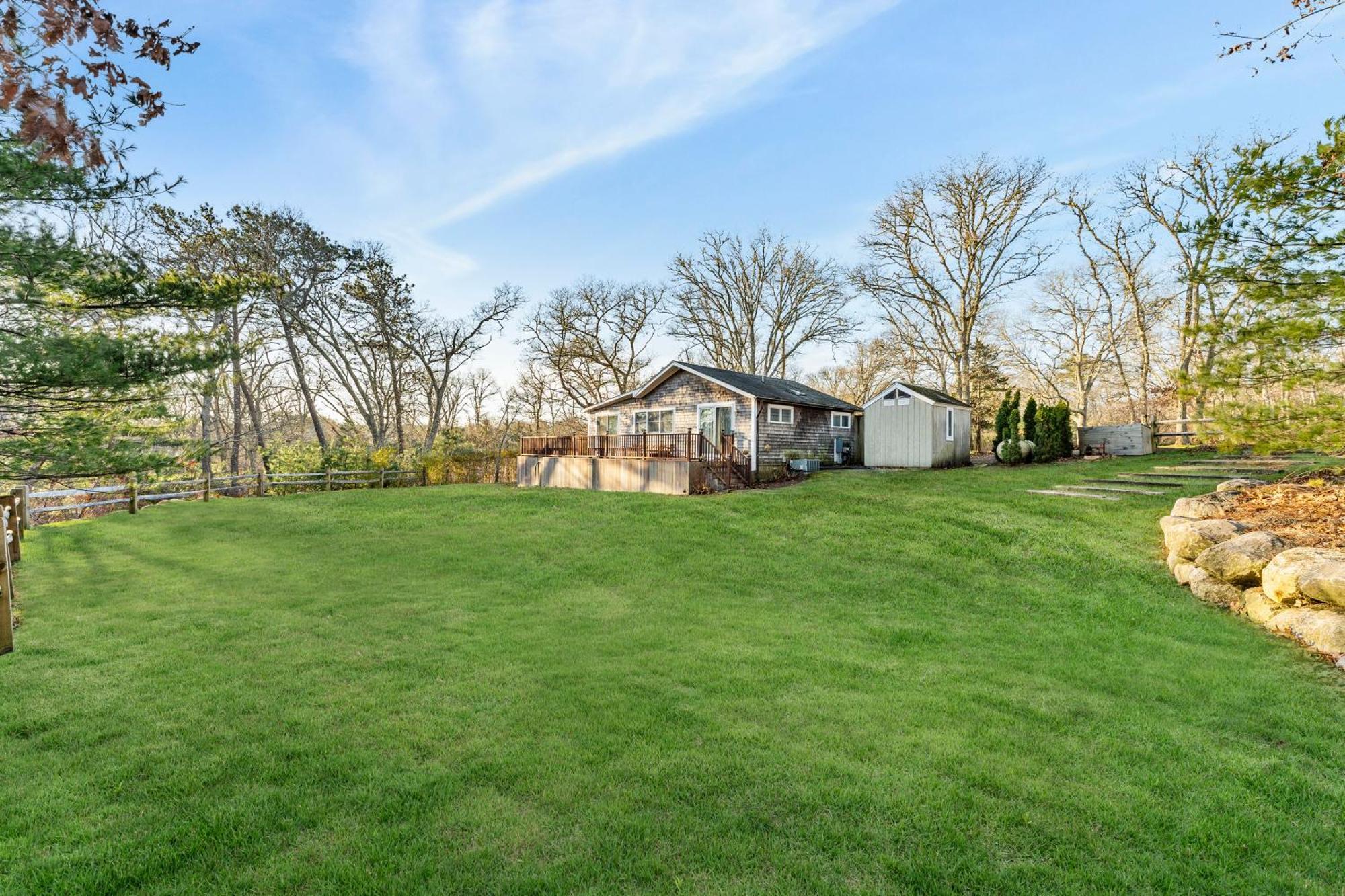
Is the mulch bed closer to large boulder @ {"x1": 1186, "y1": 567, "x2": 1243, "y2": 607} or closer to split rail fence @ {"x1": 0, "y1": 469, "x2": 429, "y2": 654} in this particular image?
large boulder @ {"x1": 1186, "y1": 567, "x2": 1243, "y2": 607}

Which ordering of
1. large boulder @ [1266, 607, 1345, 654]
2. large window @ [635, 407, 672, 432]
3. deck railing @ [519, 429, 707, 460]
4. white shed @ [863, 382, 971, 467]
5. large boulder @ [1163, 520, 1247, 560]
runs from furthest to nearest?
large window @ [635, 407, 672, 432]
white shed @ [863, 382, 971, 467]
deck railing @ [519, 429, 707, 460]
large boulder @ [1163, 520, 1247, 560]
large boulder @ [1266, 607, 1345, 654]

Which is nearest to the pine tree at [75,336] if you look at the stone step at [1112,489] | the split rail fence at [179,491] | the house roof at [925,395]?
the split rail fence at [179,491]

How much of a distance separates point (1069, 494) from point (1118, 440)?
8.88 meters

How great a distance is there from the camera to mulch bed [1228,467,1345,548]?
710cm

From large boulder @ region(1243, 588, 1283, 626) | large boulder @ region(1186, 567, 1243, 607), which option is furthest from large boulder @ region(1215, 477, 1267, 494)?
large boulder @ region(1243, 588, 1283, 626)

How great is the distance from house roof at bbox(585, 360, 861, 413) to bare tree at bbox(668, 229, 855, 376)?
10.9m

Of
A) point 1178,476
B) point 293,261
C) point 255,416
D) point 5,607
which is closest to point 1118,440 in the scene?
point 1178,476

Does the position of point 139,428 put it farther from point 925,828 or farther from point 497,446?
point 497,446

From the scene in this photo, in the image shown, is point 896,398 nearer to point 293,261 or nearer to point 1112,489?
point 1112,489

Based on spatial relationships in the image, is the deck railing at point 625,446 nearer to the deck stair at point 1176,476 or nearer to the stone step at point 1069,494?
the stone step at point 1069,494

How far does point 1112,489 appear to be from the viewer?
12.9 metres

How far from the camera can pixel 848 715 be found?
4.06m

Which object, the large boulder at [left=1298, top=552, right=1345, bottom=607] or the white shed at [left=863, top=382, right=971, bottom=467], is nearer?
the large boulder at [left=1298, top=552, right=1345, bottom=607]

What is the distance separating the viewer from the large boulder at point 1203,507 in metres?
8.98
